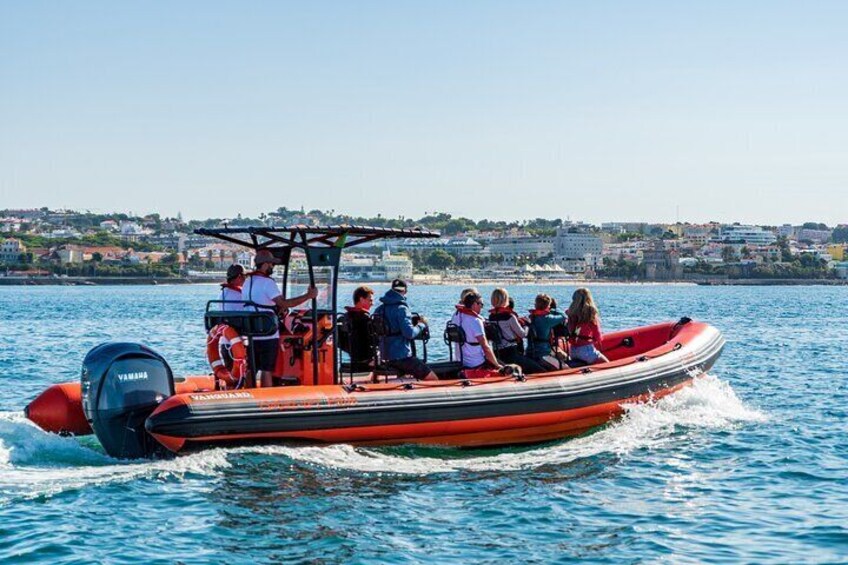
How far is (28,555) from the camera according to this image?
28.9ft

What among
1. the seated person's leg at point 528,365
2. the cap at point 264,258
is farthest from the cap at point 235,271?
the seated person's leg at point 528,365

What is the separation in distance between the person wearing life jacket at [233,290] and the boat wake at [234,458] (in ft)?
5.08

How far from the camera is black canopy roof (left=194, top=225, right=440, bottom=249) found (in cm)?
1192

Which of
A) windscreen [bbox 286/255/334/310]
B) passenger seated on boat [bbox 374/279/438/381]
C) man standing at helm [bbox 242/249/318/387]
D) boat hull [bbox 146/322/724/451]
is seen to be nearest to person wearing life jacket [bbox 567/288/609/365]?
boat hull [bbox 146/322/724/451]

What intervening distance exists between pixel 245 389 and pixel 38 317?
44.1 metres

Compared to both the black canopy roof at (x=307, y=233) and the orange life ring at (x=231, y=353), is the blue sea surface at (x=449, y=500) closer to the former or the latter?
the orange life ring at (x=231, y=353)

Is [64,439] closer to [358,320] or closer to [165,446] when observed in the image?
[165,446]

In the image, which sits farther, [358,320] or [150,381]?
[358,320]

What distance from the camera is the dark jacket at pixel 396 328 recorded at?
12.5 meters

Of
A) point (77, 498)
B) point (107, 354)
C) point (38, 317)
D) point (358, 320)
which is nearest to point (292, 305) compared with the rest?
point (358, 320)

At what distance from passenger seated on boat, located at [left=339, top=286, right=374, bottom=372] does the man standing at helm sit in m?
0.68

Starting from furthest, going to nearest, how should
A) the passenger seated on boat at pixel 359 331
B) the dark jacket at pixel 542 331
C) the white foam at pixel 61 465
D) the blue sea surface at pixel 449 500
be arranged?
the dark jacket at pixel 542 331 → the passenger seated on boat at pixel 359 331 → the white foam at pixel 61 465 → the blue sea surface at pixel 449 500

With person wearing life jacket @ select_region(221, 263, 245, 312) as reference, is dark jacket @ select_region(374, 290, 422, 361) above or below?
below

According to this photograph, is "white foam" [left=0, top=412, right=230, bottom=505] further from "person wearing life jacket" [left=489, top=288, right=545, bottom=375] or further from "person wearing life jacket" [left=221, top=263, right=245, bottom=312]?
"person wearing life jacket" [left=489, top=288, right=545, bottom=375]
